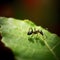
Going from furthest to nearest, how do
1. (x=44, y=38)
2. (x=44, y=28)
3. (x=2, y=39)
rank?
(x=44, y=28)
(x=44, y=38)
(x=2, y=39)

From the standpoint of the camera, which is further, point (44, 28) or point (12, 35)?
point (44, 28)

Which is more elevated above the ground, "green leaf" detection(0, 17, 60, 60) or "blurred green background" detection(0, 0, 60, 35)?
"blurred green background" detection(0, 0, 60, 35)

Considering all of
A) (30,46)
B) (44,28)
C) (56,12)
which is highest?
(56,12)

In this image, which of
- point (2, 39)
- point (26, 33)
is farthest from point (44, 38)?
point (2, 39)

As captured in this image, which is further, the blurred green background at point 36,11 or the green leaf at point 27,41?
the blurred green background at point 36,11

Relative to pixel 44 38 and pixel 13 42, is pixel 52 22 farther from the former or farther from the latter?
pixel 13 42

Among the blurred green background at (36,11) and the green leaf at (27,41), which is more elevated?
the blurred green background at (36,11)

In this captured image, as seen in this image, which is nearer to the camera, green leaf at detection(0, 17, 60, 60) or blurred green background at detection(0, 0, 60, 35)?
green leaf at detection(0, 17, 60, 60)
